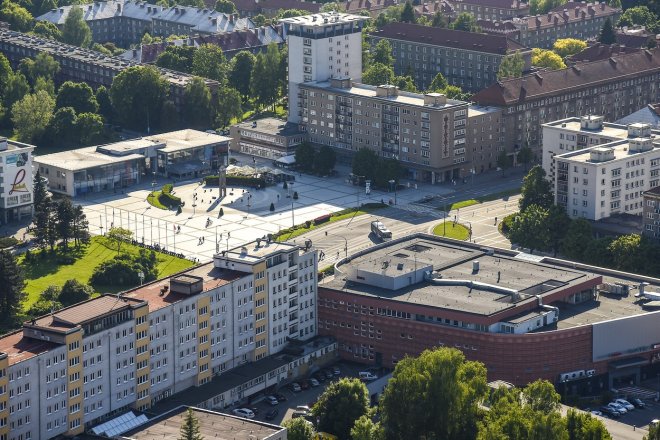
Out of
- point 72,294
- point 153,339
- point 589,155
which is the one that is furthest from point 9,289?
point 589,155

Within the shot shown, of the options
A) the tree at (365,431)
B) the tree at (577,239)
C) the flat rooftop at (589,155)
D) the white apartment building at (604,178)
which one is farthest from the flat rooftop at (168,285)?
the flat rooftop at (589,155)

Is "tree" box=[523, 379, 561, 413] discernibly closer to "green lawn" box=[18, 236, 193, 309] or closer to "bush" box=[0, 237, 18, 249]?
"green lawn" box=[18, 236, 193, 309]

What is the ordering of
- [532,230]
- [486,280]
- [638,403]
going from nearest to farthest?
[638,403], [486,280], [532,230]

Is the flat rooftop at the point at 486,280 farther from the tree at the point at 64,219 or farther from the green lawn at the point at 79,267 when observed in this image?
the tree at the point at 64,219

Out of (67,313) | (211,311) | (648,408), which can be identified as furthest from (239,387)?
(648,408)

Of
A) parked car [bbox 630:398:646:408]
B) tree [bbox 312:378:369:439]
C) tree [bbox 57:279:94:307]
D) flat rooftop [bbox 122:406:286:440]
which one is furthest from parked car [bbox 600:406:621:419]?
tree [bbox 57:279:94:307]

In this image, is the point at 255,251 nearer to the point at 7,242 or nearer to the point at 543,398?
the point at 543,398
